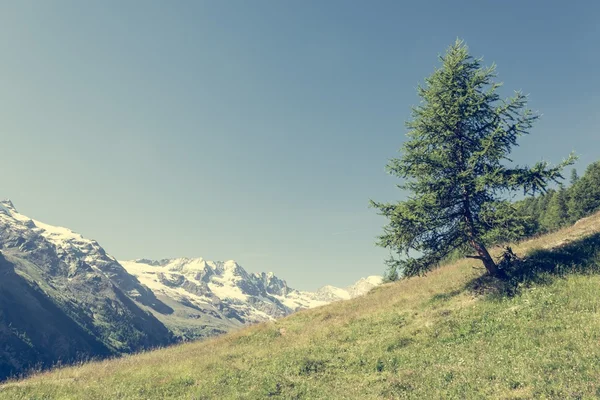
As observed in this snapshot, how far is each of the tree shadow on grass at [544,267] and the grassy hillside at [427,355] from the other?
0.08m

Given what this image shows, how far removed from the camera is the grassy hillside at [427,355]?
10.8 meters

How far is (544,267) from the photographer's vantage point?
18.7 meters

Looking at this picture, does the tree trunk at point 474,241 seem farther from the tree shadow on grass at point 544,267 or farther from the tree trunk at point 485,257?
the tree shadow on grass at point 544,267

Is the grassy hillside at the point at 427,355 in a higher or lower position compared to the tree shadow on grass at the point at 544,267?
lower

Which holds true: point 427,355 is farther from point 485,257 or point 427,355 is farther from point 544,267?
point 544,267

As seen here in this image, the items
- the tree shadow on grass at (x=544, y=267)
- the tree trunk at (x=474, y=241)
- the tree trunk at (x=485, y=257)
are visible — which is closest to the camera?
the tree shadow on grass at (x=544, y=267)

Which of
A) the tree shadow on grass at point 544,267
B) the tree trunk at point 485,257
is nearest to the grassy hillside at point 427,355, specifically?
the tree shadow on grass at point 544,267

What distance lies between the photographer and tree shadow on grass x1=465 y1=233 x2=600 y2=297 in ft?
56.4

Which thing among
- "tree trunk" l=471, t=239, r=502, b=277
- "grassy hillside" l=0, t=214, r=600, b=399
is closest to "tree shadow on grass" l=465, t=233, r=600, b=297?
"grassy hillside" l=0, t=214, r=600, b=399

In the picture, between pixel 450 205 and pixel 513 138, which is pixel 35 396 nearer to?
pixel 450 205

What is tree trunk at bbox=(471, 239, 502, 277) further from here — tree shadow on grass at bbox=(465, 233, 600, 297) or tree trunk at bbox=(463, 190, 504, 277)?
tree shadow on grass at bbox=(465, 233, 600, 297)

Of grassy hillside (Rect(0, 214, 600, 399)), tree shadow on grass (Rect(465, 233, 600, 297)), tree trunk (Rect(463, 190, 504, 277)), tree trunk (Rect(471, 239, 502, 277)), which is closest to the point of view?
grassy hillside (Rect(0, 214, 600, 399))

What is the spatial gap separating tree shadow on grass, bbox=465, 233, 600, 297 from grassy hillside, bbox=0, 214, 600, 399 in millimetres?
80

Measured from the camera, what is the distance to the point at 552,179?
18000 millimetres
